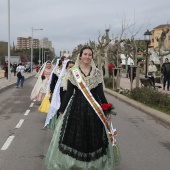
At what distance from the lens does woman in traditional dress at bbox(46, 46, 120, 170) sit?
435 centimetres

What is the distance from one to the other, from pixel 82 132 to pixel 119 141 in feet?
8.92

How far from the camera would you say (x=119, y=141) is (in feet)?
22.8

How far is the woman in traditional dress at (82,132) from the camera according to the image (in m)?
4.35

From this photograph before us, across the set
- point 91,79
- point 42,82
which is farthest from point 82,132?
point 42,82

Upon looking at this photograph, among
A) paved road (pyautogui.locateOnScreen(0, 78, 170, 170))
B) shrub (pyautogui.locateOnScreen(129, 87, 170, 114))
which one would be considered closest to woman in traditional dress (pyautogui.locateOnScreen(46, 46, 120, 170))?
paved road (pyautogui.locateOnScreen(0, 78, 170, 170))

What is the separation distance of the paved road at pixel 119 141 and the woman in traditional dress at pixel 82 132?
757 mm

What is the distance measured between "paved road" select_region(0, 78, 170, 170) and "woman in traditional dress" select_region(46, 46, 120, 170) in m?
0.76

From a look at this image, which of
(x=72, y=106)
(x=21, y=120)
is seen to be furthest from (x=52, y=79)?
(x=72, y=106)

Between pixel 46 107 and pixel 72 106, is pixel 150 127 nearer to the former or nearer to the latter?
pixel 46 107

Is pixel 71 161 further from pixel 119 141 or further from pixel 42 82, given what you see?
pixel 42 82

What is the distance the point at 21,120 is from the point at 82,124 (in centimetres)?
543

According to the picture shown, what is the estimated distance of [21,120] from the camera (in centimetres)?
952

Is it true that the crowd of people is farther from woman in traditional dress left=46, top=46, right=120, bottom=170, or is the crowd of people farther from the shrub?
the shrub

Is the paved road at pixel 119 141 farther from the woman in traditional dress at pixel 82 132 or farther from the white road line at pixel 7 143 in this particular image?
the woman in traditional dress at pixel 82 132
